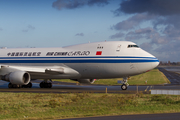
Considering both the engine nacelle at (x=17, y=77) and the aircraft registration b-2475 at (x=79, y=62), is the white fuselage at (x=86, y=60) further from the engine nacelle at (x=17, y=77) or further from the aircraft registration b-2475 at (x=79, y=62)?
the engine nacelle at (x=17, y=77)

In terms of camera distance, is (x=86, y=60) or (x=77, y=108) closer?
(x=77, y=108)

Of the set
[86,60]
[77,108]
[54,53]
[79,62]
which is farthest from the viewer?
[54,53]

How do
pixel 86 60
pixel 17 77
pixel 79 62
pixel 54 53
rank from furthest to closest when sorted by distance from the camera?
pixel 54 53 → pixel 79 62 → pixel 86 60 → pixel 17 77

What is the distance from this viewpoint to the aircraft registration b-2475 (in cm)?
3180

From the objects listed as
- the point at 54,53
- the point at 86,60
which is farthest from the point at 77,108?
the point at 54,53

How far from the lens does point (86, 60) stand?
33281mm

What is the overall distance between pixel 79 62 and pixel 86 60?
3.49ft

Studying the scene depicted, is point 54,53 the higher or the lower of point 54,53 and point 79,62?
the higher

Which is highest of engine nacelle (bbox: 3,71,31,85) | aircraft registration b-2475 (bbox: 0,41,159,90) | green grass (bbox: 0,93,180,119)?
aircraft registration b-2475 (bbox: 0,41,159,90)

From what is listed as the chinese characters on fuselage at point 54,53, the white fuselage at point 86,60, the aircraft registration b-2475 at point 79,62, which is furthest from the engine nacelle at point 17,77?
the chinese characters on fuselage at point 54,53

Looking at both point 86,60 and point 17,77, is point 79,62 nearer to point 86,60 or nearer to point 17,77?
point 86,60

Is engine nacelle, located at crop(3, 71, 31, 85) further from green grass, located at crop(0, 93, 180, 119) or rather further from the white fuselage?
green grass, located at crop(0, 93, 180, 119)

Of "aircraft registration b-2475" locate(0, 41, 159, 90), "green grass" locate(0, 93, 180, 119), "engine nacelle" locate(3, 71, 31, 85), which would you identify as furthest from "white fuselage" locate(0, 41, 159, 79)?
"green grass" locate(0, 93, 180, 119)

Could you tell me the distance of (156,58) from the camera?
32.2m
